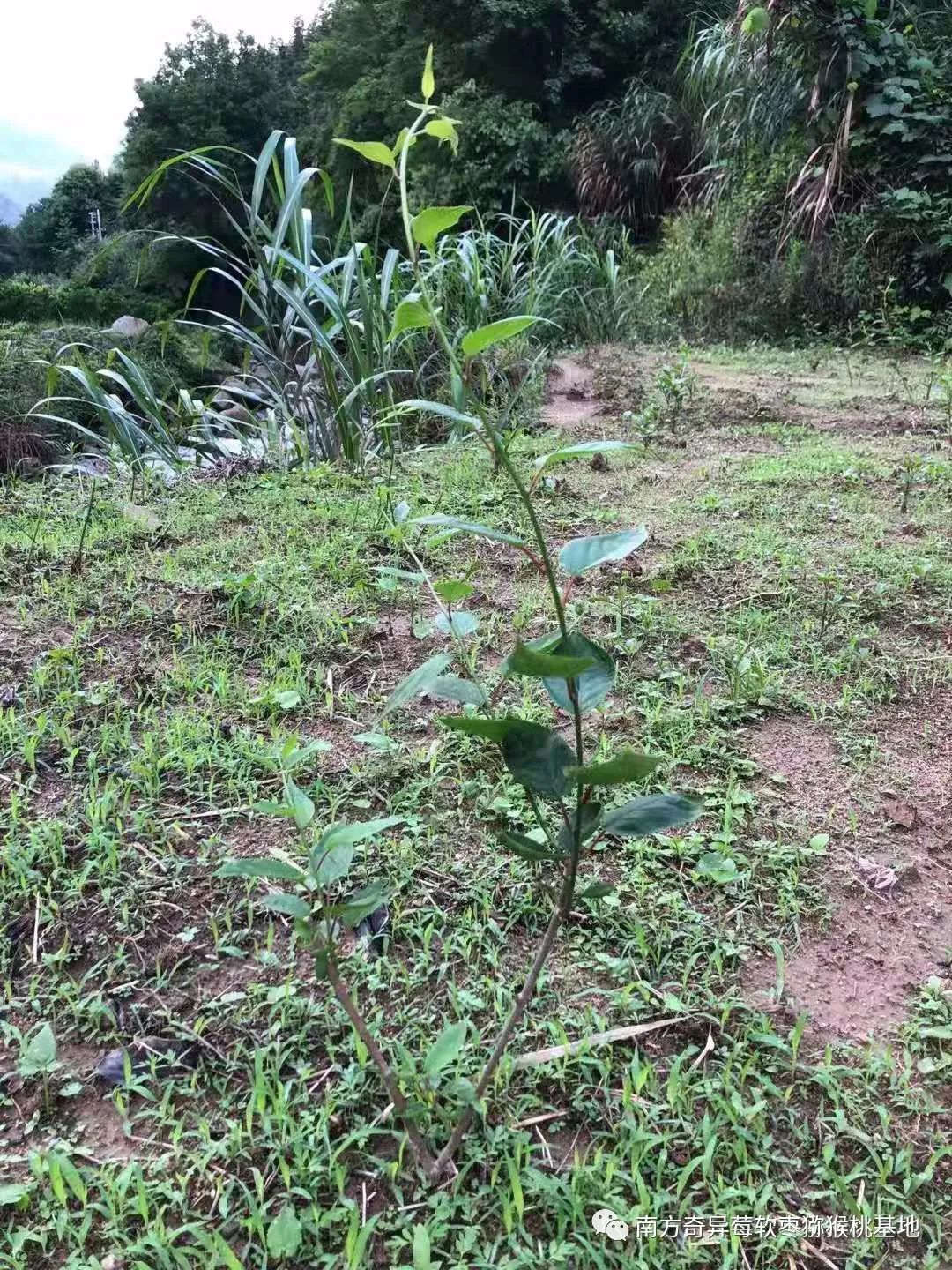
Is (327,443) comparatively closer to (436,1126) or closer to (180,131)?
(436,1126)

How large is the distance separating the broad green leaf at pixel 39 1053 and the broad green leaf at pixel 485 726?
58 cm

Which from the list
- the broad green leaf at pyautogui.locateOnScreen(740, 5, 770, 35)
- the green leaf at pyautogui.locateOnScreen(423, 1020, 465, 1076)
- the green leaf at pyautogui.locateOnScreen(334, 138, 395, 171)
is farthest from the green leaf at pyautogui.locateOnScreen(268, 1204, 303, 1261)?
the broad green leaf at pyautogui.locateOnScreen(740, 5, 770, 35)

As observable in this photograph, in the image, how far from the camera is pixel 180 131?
1477 cm

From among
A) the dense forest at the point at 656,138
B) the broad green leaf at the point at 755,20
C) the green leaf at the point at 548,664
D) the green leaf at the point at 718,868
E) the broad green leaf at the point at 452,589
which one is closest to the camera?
the green leaf at the point at 548,664

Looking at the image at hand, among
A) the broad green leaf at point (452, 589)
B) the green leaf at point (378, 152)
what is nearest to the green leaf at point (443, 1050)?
the broad green leaf at point (452, 589)

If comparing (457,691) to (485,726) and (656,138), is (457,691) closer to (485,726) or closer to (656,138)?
(485,726)

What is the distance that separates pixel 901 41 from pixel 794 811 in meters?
5.89

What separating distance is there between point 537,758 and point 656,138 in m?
8.78

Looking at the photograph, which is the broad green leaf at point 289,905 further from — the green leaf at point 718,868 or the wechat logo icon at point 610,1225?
the green leaf at point 718,868

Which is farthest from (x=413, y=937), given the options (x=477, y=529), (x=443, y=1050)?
(x=477, y=529)

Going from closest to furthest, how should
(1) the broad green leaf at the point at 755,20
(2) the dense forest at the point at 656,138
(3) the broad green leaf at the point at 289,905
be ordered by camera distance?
(3) the broad green leaf at the point at 289,905 < (1) the broad green leaf at the point at 755,20 < (2) the dense forest at the point at 656,138

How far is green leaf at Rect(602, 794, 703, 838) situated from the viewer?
2.18ft

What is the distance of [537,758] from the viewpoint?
2.21ft

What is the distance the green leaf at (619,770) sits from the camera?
58 centimetres
